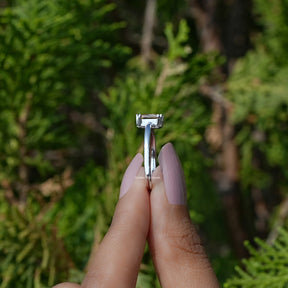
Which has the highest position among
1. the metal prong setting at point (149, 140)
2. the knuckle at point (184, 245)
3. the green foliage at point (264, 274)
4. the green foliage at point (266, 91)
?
the green foliage at point (266, 91)

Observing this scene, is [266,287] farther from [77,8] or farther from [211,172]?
[211,172]

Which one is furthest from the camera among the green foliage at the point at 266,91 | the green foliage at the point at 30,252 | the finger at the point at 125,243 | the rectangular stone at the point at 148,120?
the green foliage at the point at 266,91

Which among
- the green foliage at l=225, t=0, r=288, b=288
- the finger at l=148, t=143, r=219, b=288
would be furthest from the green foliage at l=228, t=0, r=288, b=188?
the finger at l=148, t=143, r=219, b=288

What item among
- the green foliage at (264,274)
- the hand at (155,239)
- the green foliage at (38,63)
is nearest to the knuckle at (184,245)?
the hand at (155,239)

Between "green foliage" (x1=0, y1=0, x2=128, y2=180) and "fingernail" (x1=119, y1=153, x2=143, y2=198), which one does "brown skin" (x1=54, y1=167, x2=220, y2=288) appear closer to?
"fingernail" (x1=119, y1=153, x2=143, y2=198)

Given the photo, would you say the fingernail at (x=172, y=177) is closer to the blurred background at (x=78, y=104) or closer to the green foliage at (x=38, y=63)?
the blurred background at (x=78, y=104)

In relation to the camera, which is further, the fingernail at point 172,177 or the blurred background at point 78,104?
the blurred background at point 78,104
